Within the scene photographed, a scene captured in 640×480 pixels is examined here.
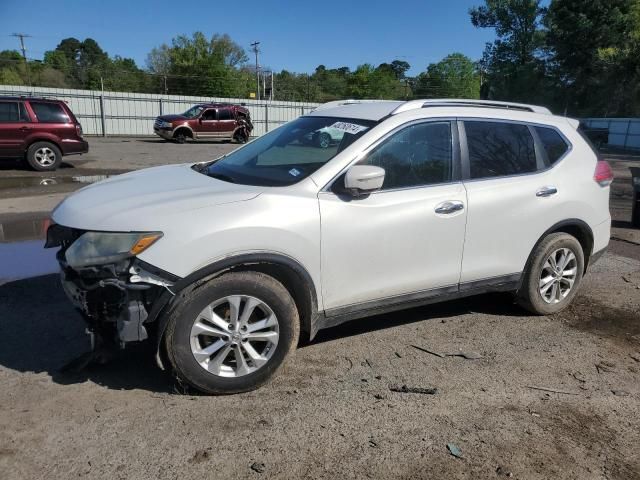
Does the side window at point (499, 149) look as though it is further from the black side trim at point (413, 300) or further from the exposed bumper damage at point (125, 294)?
the exposed bumper damage at point (125, 294)

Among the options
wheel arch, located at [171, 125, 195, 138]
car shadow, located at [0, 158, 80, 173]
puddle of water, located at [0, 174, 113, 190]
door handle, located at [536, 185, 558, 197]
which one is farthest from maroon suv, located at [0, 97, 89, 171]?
door handle, located at [536, 185, 558, 197]

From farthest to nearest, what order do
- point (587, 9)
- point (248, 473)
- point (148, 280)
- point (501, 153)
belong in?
1. point (587, 9)
2. point (501, 153)
3. point (148, 280)
4. point (248, 473)

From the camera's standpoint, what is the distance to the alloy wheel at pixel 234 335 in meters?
3.14

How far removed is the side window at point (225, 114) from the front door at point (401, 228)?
79.9 feet

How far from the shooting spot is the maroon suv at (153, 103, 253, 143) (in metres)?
26.1

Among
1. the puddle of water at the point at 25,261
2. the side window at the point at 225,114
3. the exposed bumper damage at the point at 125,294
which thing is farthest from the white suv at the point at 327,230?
the side window at the point at 225,114

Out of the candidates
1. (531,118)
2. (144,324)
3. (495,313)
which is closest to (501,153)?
(531,118)

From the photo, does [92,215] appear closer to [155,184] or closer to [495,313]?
[155,184]

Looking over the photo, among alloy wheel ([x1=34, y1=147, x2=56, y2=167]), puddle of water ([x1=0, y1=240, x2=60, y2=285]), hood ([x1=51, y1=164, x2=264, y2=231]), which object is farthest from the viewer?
alloy wheel ([x1=34, y1=147, x2=56, y2=167])

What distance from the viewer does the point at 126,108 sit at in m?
32.5

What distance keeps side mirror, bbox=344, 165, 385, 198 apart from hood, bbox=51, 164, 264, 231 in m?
0.58

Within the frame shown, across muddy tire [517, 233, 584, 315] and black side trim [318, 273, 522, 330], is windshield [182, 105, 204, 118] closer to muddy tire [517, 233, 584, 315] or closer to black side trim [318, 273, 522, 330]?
muddy tire [517, 233, 584, 315]

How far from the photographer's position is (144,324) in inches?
118

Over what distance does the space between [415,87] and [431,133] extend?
62.3 metres
